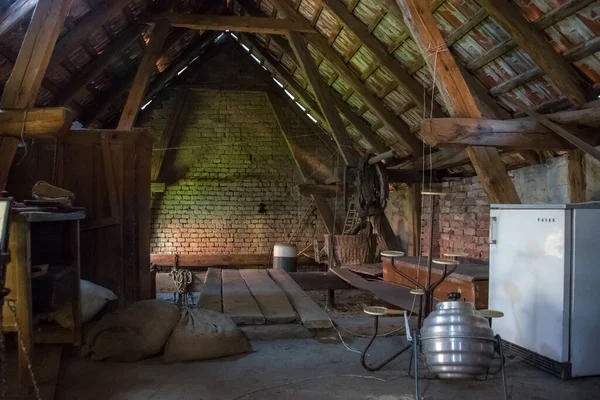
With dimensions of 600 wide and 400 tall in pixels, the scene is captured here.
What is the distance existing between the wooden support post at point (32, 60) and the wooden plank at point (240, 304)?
2.07 m

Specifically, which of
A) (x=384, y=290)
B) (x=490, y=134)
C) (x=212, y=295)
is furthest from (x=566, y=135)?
(x=212, y=295)

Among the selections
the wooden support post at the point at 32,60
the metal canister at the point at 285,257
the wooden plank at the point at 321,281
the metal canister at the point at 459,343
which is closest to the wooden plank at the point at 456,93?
the metal canister at the point at 459,343

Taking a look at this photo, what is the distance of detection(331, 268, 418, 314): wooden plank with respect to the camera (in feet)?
15.0

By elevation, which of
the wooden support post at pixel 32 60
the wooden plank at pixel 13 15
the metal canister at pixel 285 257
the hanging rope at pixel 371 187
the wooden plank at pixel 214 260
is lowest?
the wooden plank at pixel 214 260

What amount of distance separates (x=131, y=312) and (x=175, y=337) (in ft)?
1.30

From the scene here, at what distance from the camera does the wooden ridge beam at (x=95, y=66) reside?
626 centimetres

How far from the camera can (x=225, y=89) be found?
32.1 feet

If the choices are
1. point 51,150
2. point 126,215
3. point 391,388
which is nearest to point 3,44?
point 51,150

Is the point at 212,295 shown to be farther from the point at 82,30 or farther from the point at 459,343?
the point at 82,30

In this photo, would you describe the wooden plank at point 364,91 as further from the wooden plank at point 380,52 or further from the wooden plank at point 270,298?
the wooden plank at point 270,298

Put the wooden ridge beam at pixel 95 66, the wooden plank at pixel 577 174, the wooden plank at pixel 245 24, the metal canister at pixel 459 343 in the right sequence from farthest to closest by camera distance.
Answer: the wooden plank at pixel 245 24
the wooden ridge beam at pixel 95 66
the wooden plank at pixel 577 174
the metal canister at pixel 459 343

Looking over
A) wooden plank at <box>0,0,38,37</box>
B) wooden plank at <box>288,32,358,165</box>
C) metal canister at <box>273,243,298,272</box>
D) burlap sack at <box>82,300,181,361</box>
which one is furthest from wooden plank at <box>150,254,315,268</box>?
burlap sack at <box>82,300,181,361</box>

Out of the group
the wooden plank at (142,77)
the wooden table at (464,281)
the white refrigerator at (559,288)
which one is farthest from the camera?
the wooden plank at (142,77)

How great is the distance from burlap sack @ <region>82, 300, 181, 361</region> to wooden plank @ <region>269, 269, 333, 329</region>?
1.06 meters
